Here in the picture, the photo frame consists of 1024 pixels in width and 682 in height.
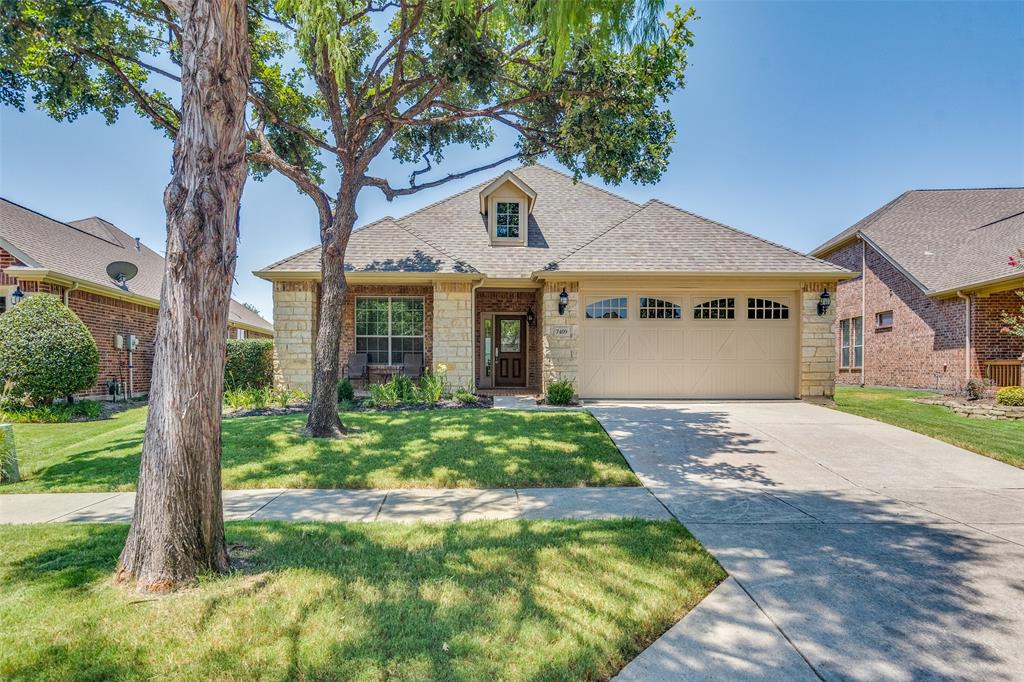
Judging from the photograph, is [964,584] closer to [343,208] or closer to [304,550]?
[304,550]

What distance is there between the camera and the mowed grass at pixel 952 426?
6602 millimetres

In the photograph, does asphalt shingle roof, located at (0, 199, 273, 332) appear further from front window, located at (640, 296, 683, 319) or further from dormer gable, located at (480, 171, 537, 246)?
front window, located at (640, 296, 683, 319)

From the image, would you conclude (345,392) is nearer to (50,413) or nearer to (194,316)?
(50,413)

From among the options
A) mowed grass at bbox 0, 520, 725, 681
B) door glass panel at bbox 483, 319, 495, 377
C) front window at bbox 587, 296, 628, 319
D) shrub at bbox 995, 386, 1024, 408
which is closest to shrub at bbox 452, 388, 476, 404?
door glass panel at bbox 483, 319, 495, 377

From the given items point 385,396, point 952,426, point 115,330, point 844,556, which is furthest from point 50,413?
point 952,426

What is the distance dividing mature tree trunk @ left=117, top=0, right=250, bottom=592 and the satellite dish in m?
13.8

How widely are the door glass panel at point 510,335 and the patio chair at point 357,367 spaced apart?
4144 mm

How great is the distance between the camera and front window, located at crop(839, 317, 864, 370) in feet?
58.0

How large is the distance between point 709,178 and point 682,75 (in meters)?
6.20

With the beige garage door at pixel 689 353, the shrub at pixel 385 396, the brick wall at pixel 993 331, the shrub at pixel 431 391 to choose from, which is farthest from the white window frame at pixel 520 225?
the brick wall at pixel 993 331

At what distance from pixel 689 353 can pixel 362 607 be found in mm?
9805

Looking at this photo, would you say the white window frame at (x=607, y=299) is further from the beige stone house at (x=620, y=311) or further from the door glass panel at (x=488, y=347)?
the door glass panel at (x=488, y=347)

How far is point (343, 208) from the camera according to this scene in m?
7.54

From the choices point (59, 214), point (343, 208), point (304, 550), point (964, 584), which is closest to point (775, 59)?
point (343, 208)
